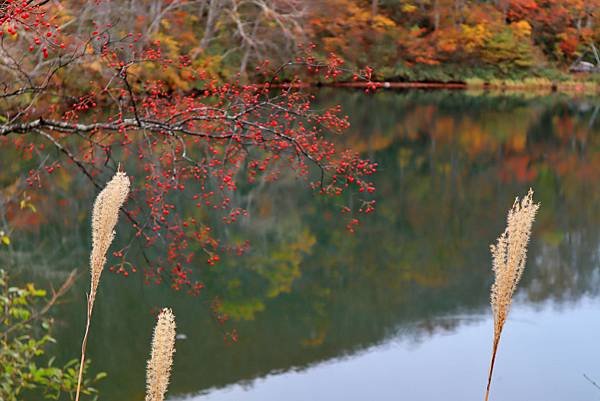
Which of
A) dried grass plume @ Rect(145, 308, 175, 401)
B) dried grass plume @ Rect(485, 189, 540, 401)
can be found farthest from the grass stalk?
dried grass plume @ Rect(485, 189, 540, 401)

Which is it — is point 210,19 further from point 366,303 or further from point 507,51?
point 366,303

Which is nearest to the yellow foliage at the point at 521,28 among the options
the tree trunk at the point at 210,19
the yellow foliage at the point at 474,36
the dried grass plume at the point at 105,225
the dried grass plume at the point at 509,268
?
the yellow foliage at the point at 474,36

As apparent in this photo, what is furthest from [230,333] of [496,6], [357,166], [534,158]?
[496,6]

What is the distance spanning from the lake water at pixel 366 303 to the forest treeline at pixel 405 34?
11276mm

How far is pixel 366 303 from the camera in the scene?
8633 mm

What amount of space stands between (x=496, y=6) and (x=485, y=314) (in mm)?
28048

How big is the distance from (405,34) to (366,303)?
24.3m

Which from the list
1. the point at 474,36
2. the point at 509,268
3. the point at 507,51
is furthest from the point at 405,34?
the point at 509,268

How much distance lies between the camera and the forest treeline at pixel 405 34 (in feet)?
80.9

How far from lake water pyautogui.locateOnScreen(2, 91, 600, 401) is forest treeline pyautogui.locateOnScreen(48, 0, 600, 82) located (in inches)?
444

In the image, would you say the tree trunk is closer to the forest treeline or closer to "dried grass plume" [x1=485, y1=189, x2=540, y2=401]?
the forest treeline

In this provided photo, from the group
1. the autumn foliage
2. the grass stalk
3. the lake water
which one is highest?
the autumn foliage

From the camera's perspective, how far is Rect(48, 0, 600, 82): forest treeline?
24672 mm

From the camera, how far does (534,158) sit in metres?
17.2
